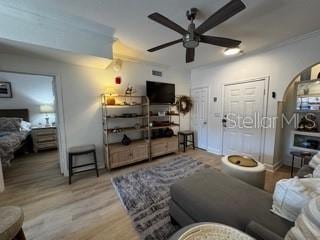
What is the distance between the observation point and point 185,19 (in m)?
2.05

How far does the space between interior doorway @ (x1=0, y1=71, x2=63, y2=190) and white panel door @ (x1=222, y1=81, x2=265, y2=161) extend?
15.0 feet

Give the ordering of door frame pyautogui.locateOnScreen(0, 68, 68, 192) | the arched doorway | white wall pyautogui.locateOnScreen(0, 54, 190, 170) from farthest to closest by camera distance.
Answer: the arched doorway < door frame pyautogui.locateOnScreen(0, 68, 68, 192) < white wall pyautogui.locateOnScreen(0, 54, 190, 170)

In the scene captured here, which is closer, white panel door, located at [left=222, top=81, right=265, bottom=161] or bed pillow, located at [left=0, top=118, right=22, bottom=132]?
white panel door, located at [left=222, top=81, right=265, bottom=161]

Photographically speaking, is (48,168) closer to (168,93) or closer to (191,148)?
(168,93)

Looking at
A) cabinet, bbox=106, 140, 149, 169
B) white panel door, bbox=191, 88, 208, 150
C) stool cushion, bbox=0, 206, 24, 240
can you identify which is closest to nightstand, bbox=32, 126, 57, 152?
cabinet, bbox=106, 140, 149, 169

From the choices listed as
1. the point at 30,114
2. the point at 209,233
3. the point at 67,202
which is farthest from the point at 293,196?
the point at 30,114

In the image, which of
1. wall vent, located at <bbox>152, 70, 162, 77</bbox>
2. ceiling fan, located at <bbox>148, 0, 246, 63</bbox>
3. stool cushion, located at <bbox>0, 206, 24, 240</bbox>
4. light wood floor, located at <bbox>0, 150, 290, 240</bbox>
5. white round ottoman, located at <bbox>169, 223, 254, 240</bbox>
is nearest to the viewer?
white round ottoman, located at <bbox>169, 223, 254, 240</bbox>

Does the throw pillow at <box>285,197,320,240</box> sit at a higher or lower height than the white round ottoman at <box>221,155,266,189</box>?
higher

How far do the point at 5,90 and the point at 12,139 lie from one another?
207cm

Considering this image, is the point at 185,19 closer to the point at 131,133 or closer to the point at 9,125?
the point at 131,133

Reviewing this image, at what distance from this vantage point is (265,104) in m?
3.21

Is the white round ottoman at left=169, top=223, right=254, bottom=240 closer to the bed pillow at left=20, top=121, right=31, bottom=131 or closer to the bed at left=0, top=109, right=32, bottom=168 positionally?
the bed at left=0, top=109, right=32, bottom=168

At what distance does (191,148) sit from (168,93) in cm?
198

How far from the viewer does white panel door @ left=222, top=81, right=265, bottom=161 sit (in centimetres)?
335
